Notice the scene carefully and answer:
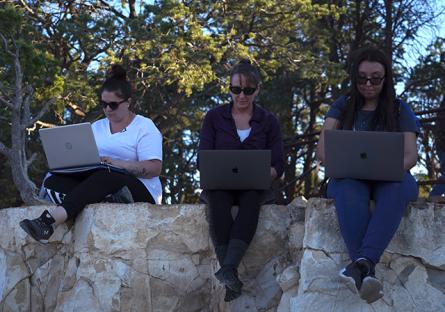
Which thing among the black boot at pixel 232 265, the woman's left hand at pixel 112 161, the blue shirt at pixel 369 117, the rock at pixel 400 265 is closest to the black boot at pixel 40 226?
the woman's left hand at pixel 112 161

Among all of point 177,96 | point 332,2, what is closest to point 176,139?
point 177,96

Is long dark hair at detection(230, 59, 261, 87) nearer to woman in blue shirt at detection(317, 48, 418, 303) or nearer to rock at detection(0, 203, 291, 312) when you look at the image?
woman in blue shirt at detection(317, 48, 418, 303)

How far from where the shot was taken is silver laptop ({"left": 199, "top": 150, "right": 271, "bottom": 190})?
4586 mm

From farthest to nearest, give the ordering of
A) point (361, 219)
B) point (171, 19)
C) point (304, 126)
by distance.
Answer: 1. point (304, 126)
2. point (171, 19)
3. point (361, 219)

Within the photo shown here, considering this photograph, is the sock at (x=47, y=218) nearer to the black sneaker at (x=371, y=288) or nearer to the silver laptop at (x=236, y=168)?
the silver laptop at (x=236, y=168)

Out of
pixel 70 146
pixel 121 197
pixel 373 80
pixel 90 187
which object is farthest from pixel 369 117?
pixel 70 146

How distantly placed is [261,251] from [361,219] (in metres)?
0.83

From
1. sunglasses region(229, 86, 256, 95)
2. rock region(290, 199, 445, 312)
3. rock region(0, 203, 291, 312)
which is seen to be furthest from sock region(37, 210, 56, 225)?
rock region(290, 199, 445, 312)

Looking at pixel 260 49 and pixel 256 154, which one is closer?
pixel 256 154

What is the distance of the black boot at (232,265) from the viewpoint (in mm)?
4297

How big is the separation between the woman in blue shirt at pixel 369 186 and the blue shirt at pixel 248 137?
48cm

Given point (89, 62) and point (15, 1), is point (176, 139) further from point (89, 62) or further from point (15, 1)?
point (15, 1)

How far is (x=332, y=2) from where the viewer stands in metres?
14.8

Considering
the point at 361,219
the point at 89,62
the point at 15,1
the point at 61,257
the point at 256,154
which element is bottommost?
the point at 61,257
